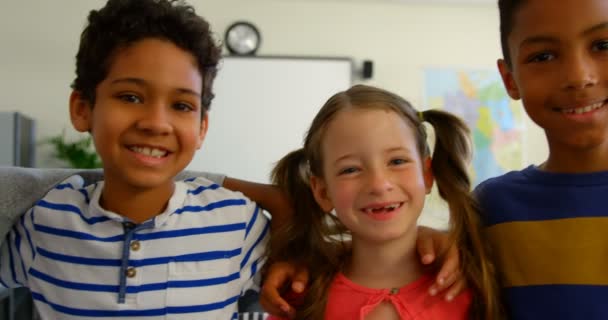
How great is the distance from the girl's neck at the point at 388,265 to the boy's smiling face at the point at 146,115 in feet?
1.55

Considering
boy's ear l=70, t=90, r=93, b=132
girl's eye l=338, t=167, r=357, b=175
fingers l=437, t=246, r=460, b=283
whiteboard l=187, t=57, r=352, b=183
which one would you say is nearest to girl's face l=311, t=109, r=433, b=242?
girl's eye l=338, t=167, r=357, b=175

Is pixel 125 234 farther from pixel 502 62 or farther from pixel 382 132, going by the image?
pixel 502 62

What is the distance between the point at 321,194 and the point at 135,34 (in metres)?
0.56

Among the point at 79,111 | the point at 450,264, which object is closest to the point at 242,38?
the point at 79,111

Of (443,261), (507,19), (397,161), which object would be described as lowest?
(443,261)

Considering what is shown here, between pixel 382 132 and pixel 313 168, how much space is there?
21 centimetres

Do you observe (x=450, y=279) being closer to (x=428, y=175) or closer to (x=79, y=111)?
(x=428, y=175)

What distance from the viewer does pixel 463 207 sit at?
45.8 inches

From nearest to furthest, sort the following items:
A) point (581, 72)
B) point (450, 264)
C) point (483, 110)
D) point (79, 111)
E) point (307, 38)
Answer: point (581, 72), point (450, 264), point (79, 111), point (307, 38), point (483, 110)

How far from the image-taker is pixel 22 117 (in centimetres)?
351

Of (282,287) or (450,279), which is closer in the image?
(450,279)

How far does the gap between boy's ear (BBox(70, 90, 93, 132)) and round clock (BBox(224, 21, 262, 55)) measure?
2.91 m

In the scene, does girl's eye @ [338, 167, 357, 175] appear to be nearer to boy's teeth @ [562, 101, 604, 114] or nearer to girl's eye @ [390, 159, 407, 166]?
girl's eye @ [390, 159, 407, 166]

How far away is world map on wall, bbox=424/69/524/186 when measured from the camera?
171 inches
